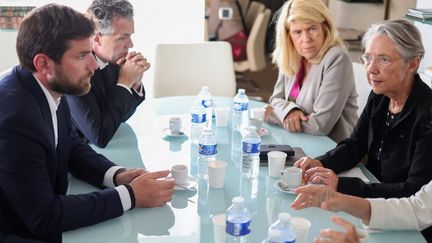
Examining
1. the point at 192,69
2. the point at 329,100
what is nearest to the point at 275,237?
the point at 329,100

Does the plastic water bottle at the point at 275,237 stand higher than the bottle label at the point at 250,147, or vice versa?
the plastic water bottle at the point at 275,237

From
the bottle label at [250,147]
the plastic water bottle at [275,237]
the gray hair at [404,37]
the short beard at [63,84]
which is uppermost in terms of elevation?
the gray hair at [404,37]

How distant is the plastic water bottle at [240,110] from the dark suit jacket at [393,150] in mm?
501

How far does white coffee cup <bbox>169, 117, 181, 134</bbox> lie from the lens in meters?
2.23

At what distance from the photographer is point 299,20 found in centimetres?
→ 252

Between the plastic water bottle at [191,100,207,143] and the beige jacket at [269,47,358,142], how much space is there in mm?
420

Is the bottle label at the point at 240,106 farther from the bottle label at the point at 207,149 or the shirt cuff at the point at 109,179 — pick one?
the shirt cuff at the point at 109,179

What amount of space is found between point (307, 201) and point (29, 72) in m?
0.93

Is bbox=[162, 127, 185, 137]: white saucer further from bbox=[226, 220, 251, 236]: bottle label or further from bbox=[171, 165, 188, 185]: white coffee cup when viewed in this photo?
bbox=[226, 220, 251, 236]: bottle label

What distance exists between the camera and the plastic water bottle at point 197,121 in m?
2.10

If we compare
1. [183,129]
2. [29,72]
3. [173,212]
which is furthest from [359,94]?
[29,72]

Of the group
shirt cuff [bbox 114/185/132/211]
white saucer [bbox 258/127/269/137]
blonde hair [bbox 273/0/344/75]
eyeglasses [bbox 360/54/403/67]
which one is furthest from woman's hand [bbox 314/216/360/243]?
blonde hair [bbox 273/0/344/75]

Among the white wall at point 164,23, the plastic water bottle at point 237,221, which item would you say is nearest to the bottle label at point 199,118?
the plastic water bottle at point 237,221

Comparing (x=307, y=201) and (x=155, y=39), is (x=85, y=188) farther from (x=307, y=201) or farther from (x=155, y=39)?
(x=155, y=39)
